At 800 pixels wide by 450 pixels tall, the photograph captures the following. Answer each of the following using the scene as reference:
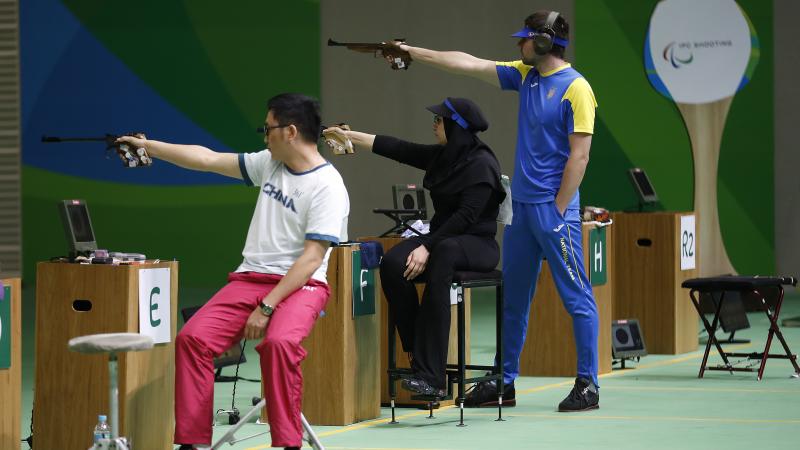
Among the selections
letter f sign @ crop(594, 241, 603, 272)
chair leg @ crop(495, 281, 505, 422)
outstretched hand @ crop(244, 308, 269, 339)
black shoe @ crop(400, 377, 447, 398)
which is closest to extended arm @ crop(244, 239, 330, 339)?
outstretched hand @ crop(244, 308, 269, 339)

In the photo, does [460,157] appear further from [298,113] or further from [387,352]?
[298,113]

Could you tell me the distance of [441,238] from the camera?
578cm

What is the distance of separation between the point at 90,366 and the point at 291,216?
0.93 metres

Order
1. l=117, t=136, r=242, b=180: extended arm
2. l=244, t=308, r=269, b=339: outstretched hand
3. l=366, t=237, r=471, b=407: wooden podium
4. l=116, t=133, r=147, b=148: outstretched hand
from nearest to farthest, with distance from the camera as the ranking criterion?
l=244, t=308, r=269, b=339: outstretched hand
l=117, t=136, r=242, b=180: extended arm
l=116, t=133, r=147, b=148: outstretched hand
l=366, t=237, r=471, b=407: wooden podium

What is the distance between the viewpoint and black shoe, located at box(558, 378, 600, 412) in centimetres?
617

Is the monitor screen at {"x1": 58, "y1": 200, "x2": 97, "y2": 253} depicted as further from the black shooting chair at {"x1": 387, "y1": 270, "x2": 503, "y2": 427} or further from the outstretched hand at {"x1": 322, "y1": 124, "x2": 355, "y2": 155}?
the black shooting chair at {"x1": 387, "y1": 270, "x2": 503, "y2": 427}

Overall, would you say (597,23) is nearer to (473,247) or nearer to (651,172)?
(651,172)

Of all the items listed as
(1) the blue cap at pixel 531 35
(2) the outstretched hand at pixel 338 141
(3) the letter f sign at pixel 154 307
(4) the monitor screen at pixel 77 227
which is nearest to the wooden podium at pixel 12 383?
(4) the monitor screen at pixel 77 227

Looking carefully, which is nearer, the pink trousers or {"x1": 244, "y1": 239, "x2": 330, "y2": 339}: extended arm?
the pink trousers

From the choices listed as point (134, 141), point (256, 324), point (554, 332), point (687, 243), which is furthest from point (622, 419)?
point (687, 243)

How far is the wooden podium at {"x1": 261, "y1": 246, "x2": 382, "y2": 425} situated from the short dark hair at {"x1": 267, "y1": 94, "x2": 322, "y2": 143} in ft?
3.45

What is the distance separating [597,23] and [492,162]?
23.7 ft

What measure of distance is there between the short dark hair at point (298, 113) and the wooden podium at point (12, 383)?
1.07 metres

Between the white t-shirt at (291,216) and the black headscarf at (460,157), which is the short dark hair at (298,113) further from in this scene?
the black headscarf at (460,157)
